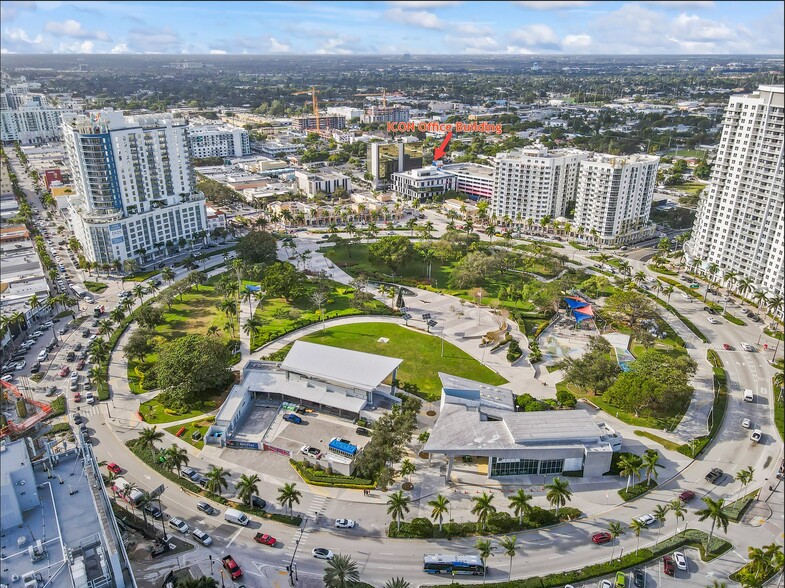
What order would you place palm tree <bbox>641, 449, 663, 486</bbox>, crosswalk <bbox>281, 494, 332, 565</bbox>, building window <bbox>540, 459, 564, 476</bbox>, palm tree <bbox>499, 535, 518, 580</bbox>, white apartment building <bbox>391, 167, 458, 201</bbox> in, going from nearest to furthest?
A: palm tree <bbox>499, 535, 518, 580</bbox>
crosswalk <bbox>281, 494, 332, 565</bbox>
palm tree <bbox>641, 449, 663, 486</bbox>
building window <bbox>540, 459, 564, 476</bbox>
white apartment building <bbox>391, 167, 458, 201</bbox>

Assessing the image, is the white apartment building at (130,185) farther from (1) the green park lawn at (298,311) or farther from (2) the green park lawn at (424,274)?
(2) the green park lawn at (424,274)

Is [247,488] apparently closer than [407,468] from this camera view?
Yes

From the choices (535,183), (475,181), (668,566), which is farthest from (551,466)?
(475,181)

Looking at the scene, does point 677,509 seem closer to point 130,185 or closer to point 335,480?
point 335,480

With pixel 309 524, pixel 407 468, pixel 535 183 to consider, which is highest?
pixel 535 183

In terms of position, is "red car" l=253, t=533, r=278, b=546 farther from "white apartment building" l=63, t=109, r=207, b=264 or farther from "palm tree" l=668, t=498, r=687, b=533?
"white apartment building" l=63, t=109, r=207, b=264

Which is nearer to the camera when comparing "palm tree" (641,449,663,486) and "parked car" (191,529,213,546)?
"parked car" (191,529,213,546)

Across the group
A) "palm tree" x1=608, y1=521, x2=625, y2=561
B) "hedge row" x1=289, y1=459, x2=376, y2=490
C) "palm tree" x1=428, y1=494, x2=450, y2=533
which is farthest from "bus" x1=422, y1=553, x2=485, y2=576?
"palm tree" x1=608, y1=521, x2=625, y2=561
